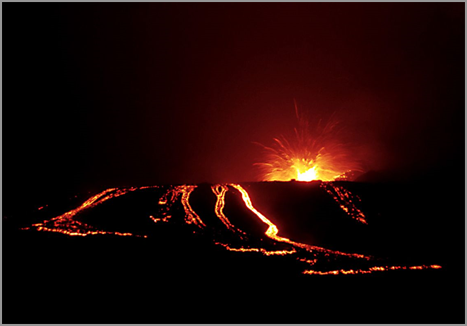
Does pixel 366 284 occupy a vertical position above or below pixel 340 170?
below

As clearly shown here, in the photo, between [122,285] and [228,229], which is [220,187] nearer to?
[228,229]

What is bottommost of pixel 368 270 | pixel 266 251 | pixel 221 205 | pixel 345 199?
pixel 368 270

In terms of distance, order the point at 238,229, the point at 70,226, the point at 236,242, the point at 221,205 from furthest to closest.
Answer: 1. the point at 221,205
2. the point at 238,229
3. the point at 70,226
4. the point at 236,242

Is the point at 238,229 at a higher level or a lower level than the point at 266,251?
higher

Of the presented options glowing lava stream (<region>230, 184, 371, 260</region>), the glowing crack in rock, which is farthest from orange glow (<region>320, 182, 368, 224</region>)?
glowing lava stream (<region>230, 184, 371, 260</region>)

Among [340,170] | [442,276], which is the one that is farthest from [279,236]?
[340,170]

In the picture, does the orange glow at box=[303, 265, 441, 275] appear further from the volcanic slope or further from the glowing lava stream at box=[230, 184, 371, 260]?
the glowing lava stream at box=[230, 184, 371, 260]

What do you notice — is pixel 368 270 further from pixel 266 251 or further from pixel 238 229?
pixel 238 229

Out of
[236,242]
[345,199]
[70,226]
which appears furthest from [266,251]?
[70,226]

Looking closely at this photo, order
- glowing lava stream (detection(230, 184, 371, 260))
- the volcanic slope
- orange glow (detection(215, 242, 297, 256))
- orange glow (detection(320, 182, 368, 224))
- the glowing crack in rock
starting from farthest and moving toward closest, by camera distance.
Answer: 1. orange glow (detection(320, 182, 368, 224))
2. glowing lava stream (detection(230, 184, 371, 260))
3. orange glow (detection(215, 242, 297, 256))
4. the glowing crack in rock
5. the volcanic slope
